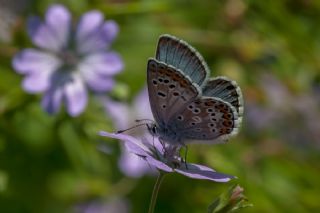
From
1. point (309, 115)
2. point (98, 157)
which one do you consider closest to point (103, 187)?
point (98, 157)

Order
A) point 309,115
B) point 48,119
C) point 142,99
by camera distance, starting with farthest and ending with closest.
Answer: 1. point 309,115
2. point 142,99
3. point 48,119

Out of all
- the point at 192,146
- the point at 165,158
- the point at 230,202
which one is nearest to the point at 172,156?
the point at 165,158

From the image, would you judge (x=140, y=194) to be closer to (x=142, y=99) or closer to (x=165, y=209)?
(x=165, y=209)

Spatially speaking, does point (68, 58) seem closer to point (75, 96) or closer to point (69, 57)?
point (69, 57)

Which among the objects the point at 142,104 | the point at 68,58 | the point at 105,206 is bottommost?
the point at 105,206

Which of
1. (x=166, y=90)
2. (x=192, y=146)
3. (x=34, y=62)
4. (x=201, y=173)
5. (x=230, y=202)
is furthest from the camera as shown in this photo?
(x=192, y=146)

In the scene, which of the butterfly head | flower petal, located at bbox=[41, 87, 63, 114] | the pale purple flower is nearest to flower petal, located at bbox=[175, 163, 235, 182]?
the butterfly head

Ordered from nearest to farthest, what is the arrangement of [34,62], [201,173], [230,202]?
[230,202], [201,173], [34,62]
